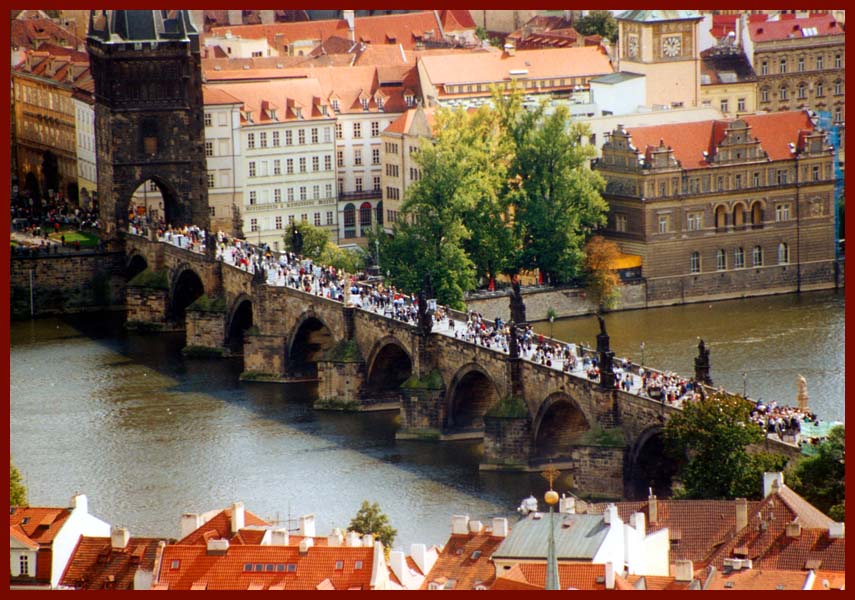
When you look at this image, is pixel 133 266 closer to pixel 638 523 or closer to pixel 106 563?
pixel 106 563

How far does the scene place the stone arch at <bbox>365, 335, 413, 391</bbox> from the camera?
14462 cm

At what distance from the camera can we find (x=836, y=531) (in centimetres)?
10169

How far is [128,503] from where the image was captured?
125 meters

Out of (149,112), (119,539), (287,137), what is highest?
(149,112)

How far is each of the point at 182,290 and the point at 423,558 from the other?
66.1 m

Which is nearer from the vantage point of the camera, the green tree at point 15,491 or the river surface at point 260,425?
the green tree at point 15,491

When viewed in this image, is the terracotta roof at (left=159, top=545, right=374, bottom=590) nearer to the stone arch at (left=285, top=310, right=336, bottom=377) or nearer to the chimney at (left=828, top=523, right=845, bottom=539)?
the chimney at (left=828, top=523, right=845, bottom=539)

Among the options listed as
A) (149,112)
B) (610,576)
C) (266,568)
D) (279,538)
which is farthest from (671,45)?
(610,576)

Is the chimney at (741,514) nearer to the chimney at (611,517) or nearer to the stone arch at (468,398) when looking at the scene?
the chimney at (611,517)

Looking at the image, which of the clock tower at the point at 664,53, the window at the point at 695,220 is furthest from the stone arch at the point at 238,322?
the clock tower at the point at 664,53

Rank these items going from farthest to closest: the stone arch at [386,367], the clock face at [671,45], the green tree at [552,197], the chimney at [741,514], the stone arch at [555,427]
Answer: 1. the clock face at [671,45]
2. the green tree at [552,197]
3. the stone arch at [386,367]
4. the stone arch at [555,427]
5. the chimney at [741,514]

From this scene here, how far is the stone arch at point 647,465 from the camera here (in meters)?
124

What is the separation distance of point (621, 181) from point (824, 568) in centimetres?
7348

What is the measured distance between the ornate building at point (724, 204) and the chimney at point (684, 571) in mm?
71159
